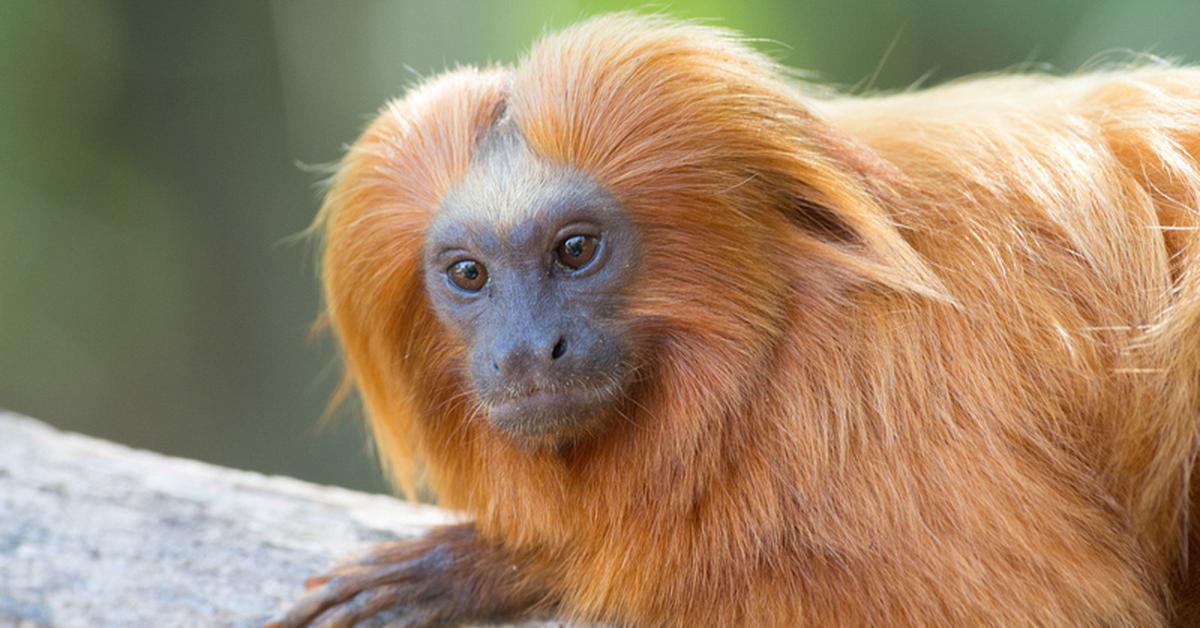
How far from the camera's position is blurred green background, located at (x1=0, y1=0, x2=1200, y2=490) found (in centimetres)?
664

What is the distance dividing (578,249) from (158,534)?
1.80m

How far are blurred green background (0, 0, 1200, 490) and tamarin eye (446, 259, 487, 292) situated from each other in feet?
12.3

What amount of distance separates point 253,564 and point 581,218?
60.6 inches

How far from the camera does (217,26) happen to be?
680 cm

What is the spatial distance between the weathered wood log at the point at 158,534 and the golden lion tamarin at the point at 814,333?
3.24 ft

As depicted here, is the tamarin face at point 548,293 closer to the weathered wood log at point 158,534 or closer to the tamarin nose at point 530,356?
the tamarin nose at point 530,356

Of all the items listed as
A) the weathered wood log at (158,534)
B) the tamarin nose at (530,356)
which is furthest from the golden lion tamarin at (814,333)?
the weathered wood log at (158,534)

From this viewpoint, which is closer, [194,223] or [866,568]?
[866,568]

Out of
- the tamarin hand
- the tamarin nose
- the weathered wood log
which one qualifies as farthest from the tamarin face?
the weathered wood log

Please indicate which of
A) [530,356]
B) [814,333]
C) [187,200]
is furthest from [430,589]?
[187,200]

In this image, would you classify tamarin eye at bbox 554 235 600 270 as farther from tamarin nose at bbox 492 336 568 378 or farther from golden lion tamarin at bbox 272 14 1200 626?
tamarin nose at bbox 492 336 568 378

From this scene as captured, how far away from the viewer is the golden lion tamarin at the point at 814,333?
7.96 feet

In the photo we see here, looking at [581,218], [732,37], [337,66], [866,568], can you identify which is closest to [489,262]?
[581,218]

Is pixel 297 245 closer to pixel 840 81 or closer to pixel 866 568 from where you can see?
pixel 840 81
